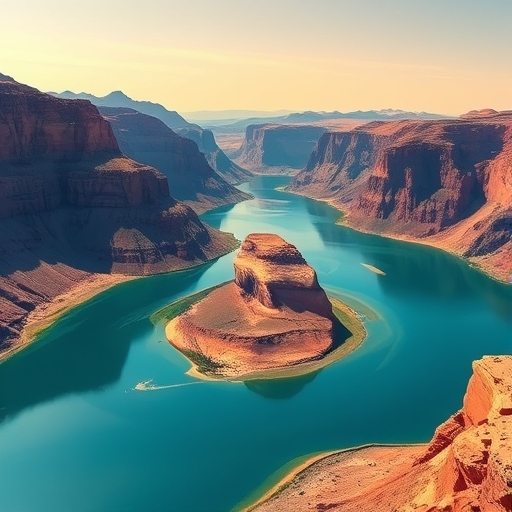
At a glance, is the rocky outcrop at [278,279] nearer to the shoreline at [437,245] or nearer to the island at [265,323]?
the island at [265,323]

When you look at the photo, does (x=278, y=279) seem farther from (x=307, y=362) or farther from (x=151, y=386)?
(x=151, y=386)

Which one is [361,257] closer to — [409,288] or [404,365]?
[409,288]

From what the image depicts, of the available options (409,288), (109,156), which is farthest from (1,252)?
(409,288)

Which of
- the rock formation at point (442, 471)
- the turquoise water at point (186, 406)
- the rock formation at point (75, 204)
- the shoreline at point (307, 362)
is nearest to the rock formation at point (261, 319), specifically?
the shoreline at point (307, 362)

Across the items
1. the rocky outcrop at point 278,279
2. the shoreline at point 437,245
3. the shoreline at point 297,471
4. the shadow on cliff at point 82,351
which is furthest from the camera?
the shoreline at point 437,245

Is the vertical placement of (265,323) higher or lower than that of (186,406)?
higher

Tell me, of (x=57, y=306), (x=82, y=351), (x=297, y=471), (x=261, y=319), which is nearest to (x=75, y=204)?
(x=57, y=306)

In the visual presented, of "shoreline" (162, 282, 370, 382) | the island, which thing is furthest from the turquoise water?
the island
